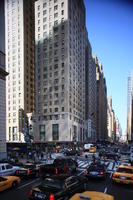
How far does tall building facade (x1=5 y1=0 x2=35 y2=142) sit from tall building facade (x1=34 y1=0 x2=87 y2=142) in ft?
24.5

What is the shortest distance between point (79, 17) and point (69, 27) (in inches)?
960

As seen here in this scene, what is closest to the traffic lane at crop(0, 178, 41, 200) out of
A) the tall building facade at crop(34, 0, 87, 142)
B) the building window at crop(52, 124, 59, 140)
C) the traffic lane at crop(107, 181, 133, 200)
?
the traffic lane at crop(107, 181, 133, 200)

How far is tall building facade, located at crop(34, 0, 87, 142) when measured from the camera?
245 feet

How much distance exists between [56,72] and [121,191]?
2680 inches

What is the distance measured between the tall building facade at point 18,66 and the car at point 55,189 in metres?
73.9

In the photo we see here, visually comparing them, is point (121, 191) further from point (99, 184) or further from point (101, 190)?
point (99, 184)

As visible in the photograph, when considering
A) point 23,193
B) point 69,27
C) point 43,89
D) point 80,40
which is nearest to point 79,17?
point 80,40

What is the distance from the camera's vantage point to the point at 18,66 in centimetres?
8606

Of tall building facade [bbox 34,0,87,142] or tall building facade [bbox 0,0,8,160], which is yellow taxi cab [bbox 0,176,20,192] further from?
tall building facade [bbox 34,0,87,142]

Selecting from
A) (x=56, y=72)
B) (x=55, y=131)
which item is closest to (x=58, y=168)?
(x=55, y=131)

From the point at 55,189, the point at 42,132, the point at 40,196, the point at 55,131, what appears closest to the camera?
the point at 40,196

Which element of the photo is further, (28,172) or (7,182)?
(28,172)

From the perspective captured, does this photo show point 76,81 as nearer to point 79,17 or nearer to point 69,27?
point 69,27

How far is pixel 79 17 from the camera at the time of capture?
322ft
